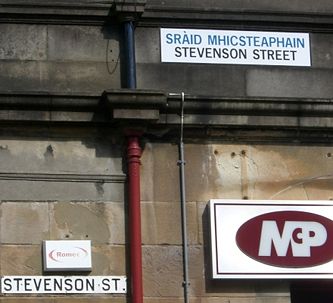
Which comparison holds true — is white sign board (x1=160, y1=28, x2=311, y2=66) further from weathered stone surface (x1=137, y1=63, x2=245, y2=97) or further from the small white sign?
the small white sign

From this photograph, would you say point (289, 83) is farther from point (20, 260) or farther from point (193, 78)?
point (20, 260)

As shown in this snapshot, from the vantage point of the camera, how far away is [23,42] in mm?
12742

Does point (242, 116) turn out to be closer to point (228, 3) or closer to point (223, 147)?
point (223, 147)

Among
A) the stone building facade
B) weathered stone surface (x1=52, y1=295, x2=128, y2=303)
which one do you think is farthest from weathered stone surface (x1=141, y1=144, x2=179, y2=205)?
weathered stone surface (x1=52, y1=295, x2=128, y2=303)

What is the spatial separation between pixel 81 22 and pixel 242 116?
6.87 feet

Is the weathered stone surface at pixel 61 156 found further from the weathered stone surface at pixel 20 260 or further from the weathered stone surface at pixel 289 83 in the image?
the weathered stone surface at pixel 289 83

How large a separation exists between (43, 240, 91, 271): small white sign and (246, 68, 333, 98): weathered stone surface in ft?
8.61

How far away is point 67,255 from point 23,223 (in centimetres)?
58

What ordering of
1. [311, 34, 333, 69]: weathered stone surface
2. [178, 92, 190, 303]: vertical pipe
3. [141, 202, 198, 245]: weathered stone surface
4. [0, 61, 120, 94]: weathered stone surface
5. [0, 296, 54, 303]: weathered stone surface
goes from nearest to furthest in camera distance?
[0, 296, 54, 303]: weathered stone surface, [178, 92, 190, 303]: vertical pipe, [141, 202, 198, 245]: weathered stone surface, [0, 61, 120, 94]: weathered stone surface, [311, 34, 333, 69]: weathered stone surface

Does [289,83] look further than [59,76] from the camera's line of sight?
Yes

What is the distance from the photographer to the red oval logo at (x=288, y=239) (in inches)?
486

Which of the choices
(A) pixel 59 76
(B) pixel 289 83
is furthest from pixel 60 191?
(B) pixel 289 83

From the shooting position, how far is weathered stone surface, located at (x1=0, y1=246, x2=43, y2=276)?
1193 centimetres

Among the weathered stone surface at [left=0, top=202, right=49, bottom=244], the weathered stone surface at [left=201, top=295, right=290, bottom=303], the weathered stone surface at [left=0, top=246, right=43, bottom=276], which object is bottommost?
the weathered stone surface at [left=201, top=295, right=290, bottom=303]
